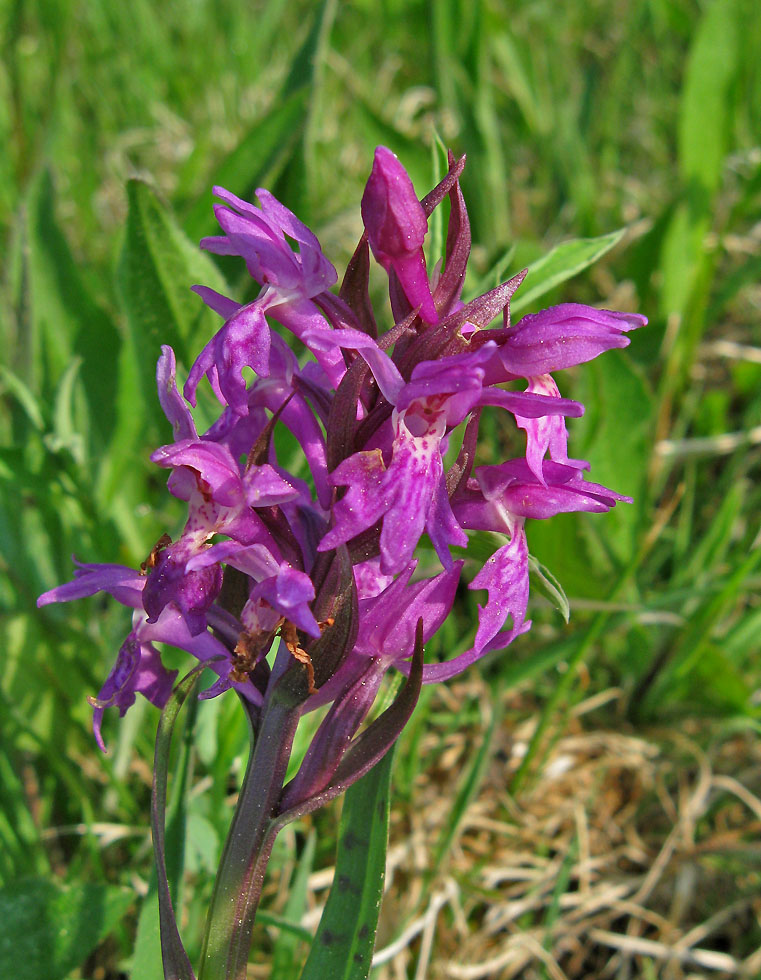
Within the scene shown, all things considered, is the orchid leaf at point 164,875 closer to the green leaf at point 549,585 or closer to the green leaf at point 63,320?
the green leaf at point 549,585

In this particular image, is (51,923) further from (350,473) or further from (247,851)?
(350,473)

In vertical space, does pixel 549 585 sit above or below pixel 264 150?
below

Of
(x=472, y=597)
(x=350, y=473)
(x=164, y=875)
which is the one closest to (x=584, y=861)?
(x=472, y=597)

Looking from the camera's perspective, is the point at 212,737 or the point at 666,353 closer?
the point at 212,737

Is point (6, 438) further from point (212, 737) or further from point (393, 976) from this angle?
point (393, 976)

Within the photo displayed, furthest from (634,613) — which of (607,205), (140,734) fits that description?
(607,205)

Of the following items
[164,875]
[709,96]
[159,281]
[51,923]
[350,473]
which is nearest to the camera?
[350,473]
